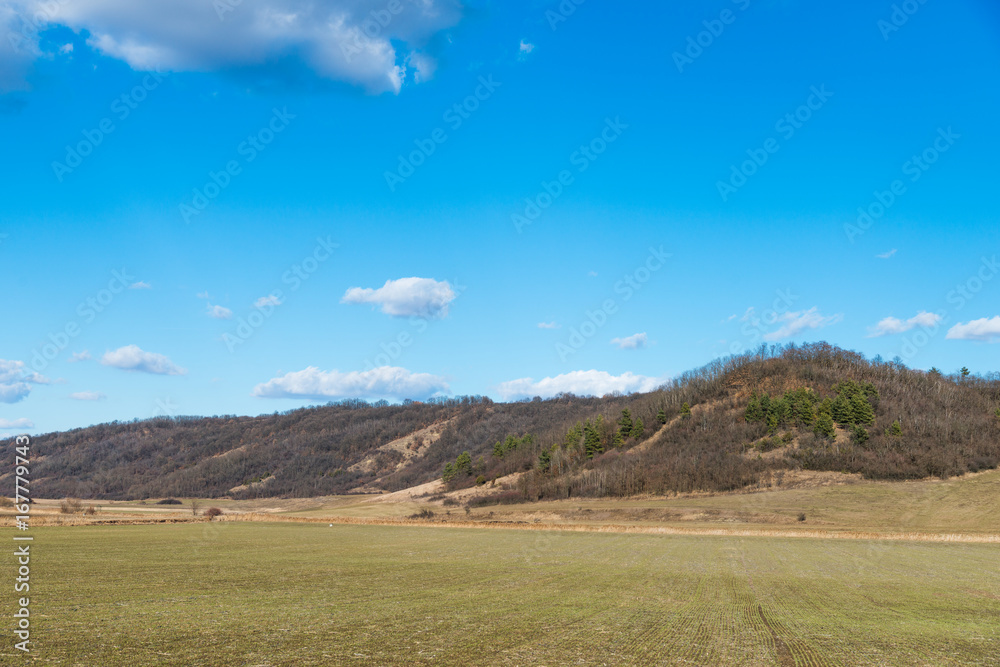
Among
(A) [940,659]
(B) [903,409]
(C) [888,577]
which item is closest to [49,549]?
(A) [940,659]

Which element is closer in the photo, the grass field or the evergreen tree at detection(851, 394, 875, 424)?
the grass field

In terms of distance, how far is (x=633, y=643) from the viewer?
13727 millimetres

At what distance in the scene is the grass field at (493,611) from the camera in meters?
12.2

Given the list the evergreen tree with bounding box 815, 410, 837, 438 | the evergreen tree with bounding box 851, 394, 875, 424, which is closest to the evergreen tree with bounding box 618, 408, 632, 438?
the evergreen tree with bounding box 815, 410, 837, 438

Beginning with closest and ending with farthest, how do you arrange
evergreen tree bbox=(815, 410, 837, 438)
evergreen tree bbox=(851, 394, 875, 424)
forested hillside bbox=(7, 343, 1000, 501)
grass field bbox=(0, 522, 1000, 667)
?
1. grass field bbox=(0, 522, 1000, 667)
2. forested hillside bbox=(7, 343, 1000, 501)
3. evergreen tree bbox=(815, 410, 837, 438)
4. evergreen tree bbox=(851, 394, 875, 424)

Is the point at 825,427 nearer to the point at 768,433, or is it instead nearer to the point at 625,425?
the point at 768,433

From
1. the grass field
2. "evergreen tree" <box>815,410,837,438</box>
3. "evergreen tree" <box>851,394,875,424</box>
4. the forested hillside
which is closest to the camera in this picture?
the grass field

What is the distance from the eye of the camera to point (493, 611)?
17125 millimetres

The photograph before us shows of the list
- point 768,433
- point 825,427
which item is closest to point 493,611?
point 825,427

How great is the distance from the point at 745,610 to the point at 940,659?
624 centimetres

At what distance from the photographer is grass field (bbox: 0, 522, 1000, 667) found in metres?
12.2

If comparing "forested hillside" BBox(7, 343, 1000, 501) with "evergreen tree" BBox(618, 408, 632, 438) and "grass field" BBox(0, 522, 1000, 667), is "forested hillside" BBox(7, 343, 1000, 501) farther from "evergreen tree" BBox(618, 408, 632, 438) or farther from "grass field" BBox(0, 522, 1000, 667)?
"grass field" BBox(0, 522, 1000, 667)

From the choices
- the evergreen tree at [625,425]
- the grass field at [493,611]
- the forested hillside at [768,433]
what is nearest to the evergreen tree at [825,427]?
the forested hillside at [768,433]

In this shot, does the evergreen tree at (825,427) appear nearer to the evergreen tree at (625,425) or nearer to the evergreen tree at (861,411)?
the evergreen tree at (861,411)
